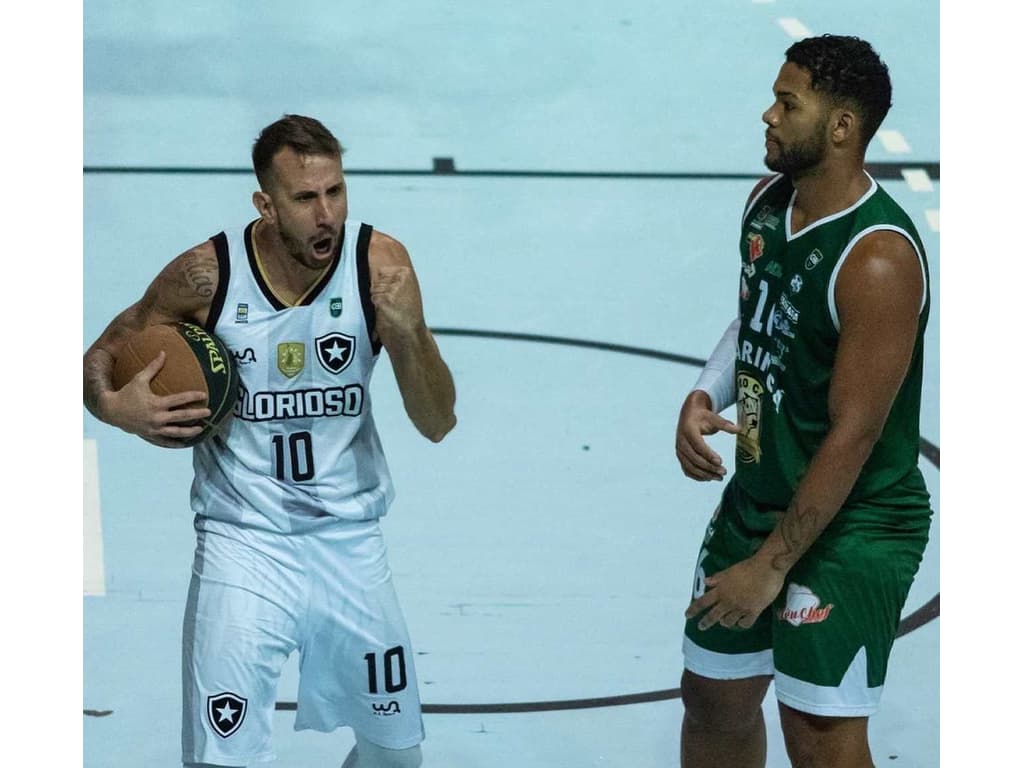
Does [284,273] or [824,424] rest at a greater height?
[284,273]

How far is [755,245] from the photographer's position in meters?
4.38

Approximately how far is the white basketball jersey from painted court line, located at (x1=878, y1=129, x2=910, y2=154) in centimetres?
732

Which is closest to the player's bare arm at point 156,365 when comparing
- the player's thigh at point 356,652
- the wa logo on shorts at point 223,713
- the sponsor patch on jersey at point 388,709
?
the player's thigh at point 356,652

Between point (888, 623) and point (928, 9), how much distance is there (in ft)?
32.0

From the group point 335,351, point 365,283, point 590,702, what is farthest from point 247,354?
point 590,702

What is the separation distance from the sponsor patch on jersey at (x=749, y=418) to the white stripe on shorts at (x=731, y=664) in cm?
51

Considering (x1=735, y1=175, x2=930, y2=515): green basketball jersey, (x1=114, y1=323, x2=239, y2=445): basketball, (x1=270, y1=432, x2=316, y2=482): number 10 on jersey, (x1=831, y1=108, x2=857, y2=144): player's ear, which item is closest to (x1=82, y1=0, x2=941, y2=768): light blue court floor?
(x1=270, y1=432, x2=316, y2=482): number 10 on jersey

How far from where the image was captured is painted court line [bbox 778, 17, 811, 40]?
12297 millimetres

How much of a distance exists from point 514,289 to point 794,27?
451cm

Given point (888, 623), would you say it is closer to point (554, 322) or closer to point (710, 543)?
point (710, 543)

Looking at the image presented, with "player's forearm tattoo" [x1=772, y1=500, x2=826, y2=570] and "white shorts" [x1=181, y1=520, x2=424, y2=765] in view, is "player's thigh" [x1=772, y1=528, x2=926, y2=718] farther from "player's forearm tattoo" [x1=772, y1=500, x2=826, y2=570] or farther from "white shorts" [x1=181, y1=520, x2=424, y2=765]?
"white shorts" [x1=181, y1=520, x2=424, y2=765]

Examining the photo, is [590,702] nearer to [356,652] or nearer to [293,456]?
[356,652]

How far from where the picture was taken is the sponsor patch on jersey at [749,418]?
438 centimetres

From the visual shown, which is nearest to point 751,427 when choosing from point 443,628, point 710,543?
point 710,543
